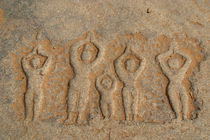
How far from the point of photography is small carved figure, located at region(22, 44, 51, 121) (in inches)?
79.0

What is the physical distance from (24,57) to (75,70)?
0.47 metres

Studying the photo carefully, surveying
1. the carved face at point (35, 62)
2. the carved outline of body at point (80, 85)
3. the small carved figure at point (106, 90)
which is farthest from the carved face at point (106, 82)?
the carved face at point (35, 62)

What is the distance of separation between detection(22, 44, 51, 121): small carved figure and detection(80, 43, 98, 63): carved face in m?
0.30

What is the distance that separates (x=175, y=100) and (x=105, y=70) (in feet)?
2.04

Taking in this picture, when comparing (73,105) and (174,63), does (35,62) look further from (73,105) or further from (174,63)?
(174,63)

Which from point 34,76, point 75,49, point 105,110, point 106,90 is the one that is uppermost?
point 75,49

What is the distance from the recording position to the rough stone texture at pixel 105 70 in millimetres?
1954

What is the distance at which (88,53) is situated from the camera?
2117 millimetres

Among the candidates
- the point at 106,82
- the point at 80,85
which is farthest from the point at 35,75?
the point at 106,82

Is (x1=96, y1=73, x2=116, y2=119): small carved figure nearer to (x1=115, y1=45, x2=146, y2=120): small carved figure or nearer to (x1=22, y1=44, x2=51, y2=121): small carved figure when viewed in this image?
(x1=115, y1=45, x2=146, y2=120): small carved figure

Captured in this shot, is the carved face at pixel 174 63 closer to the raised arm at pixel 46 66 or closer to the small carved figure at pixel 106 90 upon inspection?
the small carved figure at pixel 106 90

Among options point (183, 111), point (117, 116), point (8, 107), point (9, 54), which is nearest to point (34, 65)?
point (9, 54)

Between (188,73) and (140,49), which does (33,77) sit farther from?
(188,73)

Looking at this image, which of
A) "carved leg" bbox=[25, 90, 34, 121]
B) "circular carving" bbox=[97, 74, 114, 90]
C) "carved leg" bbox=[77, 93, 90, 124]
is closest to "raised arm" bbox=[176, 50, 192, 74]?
"circular carving" bbox=[97, 74, 114, 90]
